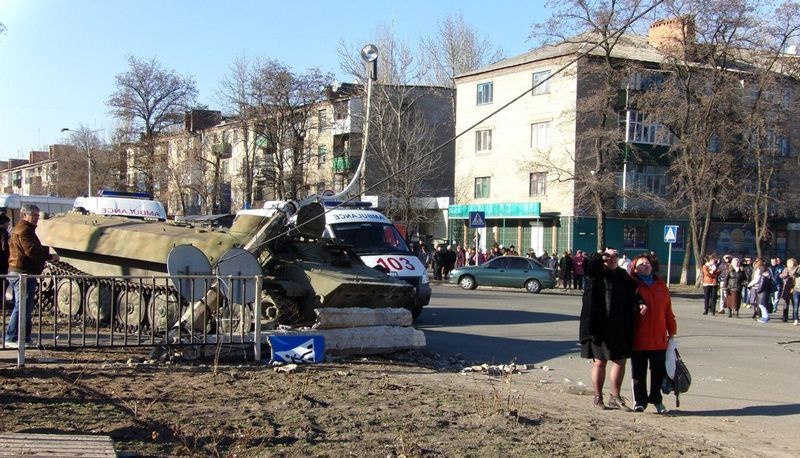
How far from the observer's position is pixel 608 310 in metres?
8.25

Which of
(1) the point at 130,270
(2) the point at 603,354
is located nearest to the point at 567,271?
(1) the point at 130,270

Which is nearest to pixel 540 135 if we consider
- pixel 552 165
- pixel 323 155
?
pixel 552 165

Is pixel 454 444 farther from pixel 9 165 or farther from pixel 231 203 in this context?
pixel 9 165

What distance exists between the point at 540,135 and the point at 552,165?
506 centimetres

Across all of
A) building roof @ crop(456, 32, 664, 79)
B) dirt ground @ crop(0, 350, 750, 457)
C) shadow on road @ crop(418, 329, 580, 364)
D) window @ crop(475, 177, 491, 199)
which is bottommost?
shadow on road @ crop(418, 329, 580, 364)

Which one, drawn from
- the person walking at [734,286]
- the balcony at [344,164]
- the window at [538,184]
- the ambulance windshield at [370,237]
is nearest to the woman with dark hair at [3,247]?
the ambulance windshield at [370,237]

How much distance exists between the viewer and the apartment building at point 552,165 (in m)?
42.1

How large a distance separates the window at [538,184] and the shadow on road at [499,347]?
31165 millimetres

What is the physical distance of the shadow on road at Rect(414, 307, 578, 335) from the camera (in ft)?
55.1

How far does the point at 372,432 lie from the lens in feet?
21.4

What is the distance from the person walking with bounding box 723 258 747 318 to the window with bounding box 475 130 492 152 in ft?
90.0

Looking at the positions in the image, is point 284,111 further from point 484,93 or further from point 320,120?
point 484,93

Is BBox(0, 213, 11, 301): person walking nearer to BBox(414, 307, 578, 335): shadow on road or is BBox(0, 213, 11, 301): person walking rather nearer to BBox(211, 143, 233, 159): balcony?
BBox(414, 307, 578, 335): shadow on road

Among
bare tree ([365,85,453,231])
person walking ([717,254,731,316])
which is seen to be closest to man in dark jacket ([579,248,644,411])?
person walking ([717,254,731,316])
